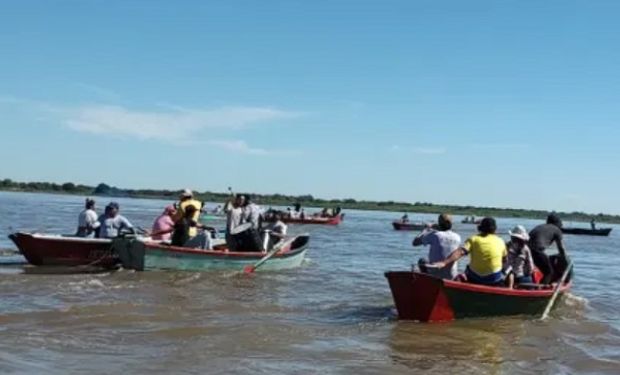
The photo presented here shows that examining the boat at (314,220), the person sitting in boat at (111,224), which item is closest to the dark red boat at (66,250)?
the person sitting in boat at (111,224)

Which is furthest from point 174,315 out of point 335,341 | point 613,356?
point 613,356

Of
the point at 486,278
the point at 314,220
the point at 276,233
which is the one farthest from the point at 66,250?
the point at 314,220

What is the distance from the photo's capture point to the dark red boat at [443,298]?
467 inches

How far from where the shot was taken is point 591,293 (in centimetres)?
1991

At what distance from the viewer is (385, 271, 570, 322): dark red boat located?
11859 millimetres

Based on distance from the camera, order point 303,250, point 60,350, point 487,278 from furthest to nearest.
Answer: point 303,250, point 487,278, point 60,350

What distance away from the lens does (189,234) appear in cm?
1861

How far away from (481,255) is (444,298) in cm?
87

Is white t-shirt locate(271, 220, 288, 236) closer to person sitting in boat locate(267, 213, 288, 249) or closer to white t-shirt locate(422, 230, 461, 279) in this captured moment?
person sitting in boat locate(267, 213, 288, 249)

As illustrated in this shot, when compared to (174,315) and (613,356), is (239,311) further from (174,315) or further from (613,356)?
(613,356)

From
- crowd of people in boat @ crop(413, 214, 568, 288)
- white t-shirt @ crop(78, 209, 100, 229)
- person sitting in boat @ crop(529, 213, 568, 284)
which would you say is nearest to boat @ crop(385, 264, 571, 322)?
crowd of people in boat @ crop(413, 214, 568, 288)

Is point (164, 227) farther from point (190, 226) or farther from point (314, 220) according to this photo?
point (314, 220)

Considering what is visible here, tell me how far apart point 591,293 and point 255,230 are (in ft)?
27.3

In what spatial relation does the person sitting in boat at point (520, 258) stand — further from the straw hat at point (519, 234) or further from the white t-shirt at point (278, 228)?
the white t-shirt at point (278, 228)
